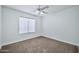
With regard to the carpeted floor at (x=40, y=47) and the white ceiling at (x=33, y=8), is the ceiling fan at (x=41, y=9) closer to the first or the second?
the white ceiling at (x=33, y=8)

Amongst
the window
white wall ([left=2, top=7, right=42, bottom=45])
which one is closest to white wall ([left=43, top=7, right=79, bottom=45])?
the window

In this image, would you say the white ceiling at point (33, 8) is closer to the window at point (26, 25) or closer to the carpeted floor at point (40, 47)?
the window at point (26, 25)

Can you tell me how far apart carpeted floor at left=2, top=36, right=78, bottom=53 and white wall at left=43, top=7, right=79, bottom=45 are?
0.09 meters

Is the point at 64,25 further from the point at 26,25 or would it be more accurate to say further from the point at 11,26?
the point at 11,26

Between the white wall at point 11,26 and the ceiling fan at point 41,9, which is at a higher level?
the ceiling fan at point 41,9

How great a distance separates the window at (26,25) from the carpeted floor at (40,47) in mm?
183

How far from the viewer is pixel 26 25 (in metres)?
1.65

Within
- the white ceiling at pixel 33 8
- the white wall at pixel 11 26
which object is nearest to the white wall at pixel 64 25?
the white ceiling at pixel 33 8

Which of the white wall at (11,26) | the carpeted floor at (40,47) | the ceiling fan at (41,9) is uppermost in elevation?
the ceiling fan at (41,9)

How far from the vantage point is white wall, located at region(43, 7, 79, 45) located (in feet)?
5.24

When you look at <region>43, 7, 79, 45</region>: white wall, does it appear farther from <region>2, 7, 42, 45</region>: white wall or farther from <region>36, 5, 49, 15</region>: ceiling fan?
<region>2, 7, 42, 45</region>: white wall

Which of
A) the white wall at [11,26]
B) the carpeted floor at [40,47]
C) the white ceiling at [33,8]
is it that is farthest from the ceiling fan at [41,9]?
the carpeted floor at [40,47]

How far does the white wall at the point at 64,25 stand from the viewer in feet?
5.24
